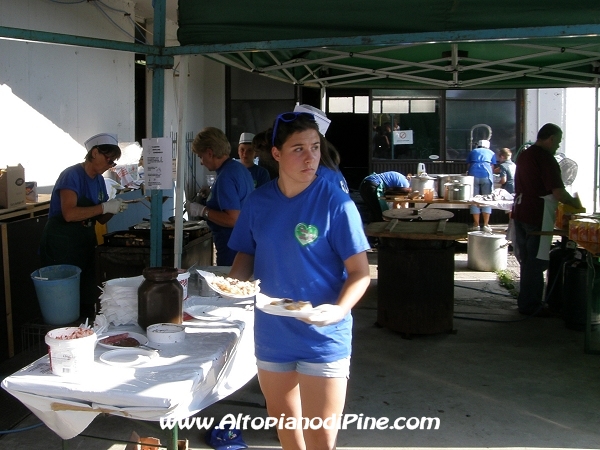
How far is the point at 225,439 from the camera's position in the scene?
3.76 meters

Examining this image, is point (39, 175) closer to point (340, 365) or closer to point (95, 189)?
point (95, 189)

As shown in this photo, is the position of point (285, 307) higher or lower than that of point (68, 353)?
higher

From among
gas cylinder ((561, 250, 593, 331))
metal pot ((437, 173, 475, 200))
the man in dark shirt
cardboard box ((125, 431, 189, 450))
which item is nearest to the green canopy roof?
cardboard box ((125, 431, 189, 450))

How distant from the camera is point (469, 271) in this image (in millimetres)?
9070

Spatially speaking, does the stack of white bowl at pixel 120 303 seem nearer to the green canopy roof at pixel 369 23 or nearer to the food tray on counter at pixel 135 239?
the green canopy roof at pixel 369 23

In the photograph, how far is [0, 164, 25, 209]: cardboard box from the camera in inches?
207

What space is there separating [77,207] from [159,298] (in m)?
2.33

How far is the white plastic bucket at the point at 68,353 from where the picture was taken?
89.9 inches

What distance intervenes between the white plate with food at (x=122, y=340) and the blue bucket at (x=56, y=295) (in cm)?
181

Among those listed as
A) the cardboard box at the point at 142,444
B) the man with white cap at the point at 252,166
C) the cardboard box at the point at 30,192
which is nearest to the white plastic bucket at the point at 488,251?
the man with white cap at the point at 252,166

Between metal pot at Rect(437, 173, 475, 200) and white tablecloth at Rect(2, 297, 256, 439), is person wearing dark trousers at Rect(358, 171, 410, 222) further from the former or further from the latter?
white tablecloth at Rect(2, 297, 256, 439)

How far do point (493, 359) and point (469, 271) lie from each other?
3773 mm

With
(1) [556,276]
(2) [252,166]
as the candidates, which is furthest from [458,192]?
(2) [252,166]

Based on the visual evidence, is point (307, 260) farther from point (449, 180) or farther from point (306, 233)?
point (449, 180)
